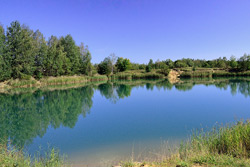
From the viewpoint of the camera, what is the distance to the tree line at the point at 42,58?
27.7 meters

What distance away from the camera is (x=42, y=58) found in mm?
33219

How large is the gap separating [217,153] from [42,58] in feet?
116

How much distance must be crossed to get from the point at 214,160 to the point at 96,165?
2722mm

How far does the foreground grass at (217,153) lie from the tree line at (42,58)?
29.0 meters

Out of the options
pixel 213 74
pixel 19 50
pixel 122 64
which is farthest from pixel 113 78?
pixel 213 74

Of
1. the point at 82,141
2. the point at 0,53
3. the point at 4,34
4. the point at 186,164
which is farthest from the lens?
the point at 4,34

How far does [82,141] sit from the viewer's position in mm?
6059

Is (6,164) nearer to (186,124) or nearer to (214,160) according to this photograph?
(214,160)

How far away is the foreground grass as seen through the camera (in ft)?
11.0

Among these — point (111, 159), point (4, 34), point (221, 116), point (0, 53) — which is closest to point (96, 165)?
point (111, 159)

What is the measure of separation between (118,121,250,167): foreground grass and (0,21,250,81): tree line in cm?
2898

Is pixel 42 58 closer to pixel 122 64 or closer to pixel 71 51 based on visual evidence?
pixel 71 51

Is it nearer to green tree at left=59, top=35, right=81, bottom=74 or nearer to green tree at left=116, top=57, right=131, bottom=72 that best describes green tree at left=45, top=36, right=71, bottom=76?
green tree at left=59, top=35, right=81, bottom=74

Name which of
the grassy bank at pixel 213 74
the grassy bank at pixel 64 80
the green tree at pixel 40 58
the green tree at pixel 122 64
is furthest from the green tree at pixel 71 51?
the grassy bank at pixel 213 74
